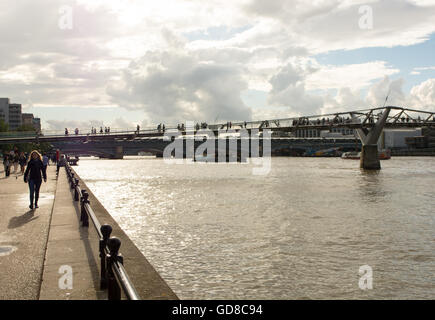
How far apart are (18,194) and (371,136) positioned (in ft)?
254

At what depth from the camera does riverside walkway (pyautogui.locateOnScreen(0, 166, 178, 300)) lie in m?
7.25

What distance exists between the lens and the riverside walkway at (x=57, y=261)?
7.25 metres

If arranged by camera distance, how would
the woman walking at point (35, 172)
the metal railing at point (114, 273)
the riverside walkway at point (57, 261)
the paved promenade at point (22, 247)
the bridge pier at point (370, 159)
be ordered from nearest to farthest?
the metal railing at point (114, 273), the riverside walkway at point (57, 261), the paved promenade at point (22, 247), the woman walking at point (35, 172), the bridge pier at point (370, 159)

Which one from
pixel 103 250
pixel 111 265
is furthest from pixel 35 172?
pixel 111 265

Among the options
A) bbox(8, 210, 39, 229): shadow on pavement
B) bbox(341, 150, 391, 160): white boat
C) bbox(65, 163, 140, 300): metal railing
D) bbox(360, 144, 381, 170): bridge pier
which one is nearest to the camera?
bbox(65, 163, 140, 300): metal railing

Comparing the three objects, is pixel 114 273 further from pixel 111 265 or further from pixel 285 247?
pixel 285 247

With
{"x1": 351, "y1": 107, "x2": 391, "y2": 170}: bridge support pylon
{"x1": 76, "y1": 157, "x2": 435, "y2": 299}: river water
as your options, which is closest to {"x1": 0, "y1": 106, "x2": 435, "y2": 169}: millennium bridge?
{"x1": 351, "y1": 107, "x2": 391, "y2": 170}: bridge support pylon

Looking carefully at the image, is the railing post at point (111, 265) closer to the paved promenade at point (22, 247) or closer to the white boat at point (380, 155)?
the paved promenade at point (22, 247)

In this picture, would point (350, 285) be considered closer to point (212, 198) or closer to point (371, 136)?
point (212, 198)

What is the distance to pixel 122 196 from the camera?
34.2 m

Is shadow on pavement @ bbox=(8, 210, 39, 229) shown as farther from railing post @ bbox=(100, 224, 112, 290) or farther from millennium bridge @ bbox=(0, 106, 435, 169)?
millennium bridge @ bbox=(0, 106, 435, 169)

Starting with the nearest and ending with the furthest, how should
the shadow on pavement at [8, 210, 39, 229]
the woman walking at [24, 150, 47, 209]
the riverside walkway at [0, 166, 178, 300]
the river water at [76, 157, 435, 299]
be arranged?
the riverside walkway at [0, 166, 178, 300] → the river water at [76, 157, 435, 299] → the shadow on pavement at [8, 210, 39, 229] → the woman walking at [24, 150, 47, 209]

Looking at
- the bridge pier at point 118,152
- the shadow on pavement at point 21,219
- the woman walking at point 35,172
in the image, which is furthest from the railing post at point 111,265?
the bridge pier at point 118,152

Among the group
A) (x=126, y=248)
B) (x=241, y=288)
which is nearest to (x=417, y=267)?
(x=241, y=288)
